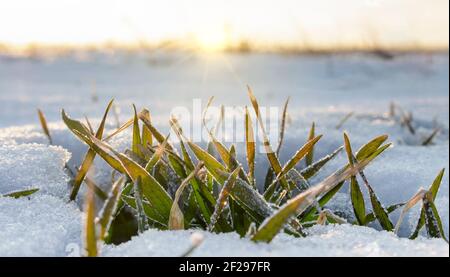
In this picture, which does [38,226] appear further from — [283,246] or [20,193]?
[283,246]

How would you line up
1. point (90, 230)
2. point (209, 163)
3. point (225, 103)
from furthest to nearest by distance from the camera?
1. point (225, 103)
2. point (209, 163)
3. point (90, 230)

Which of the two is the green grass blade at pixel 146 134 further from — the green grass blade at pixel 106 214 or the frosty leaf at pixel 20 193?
the green grass blade at pixel 106 214

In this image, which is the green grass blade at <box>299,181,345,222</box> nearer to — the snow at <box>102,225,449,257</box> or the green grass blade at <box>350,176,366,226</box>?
the green grass blade at <box>350,176,366,226</box>

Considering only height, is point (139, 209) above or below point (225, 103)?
above

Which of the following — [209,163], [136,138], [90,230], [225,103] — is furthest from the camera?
[225,103]

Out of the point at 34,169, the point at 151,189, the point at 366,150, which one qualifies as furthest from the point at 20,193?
the point at 366,150

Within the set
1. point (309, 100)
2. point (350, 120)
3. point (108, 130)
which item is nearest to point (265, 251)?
point (108, 130)

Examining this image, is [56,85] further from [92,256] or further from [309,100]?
[92,256]

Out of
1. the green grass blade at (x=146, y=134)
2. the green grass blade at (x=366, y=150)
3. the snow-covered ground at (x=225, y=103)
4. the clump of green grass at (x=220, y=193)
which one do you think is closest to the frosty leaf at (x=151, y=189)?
the clump of green grass at (x=220, y=193)
